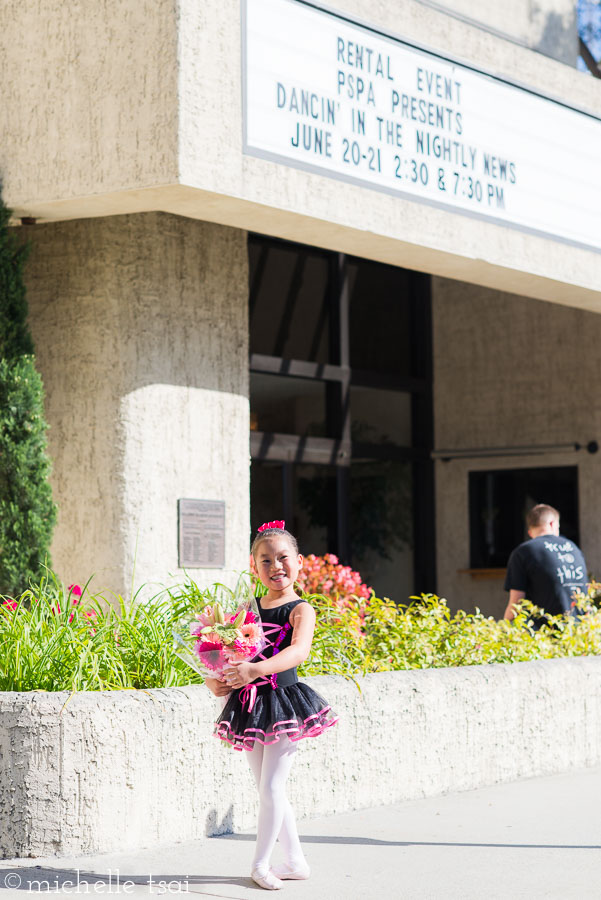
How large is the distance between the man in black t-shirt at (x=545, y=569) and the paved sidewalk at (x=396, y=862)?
2.14 m

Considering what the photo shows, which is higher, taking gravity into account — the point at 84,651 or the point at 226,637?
the point at 226,637

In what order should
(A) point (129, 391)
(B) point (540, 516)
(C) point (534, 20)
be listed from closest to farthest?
1. (B) point (540, 516)
2. (A) point (129, 391)
3. (C) point (534, 20)

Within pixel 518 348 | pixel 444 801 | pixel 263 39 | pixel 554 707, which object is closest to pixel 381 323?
pixel 518 348

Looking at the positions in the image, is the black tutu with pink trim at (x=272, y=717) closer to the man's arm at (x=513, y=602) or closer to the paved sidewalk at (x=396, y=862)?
the paved sidewalk at (x=396, y=862)

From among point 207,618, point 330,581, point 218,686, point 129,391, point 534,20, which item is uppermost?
point 534,20

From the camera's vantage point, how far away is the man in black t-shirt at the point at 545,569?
9094mm

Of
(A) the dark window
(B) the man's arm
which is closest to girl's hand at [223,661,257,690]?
(B) the man's arm

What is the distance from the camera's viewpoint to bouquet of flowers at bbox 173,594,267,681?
5.23 metres

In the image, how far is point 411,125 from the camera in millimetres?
10195

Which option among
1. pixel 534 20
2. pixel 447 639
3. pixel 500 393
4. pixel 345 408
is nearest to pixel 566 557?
pixel 447 639

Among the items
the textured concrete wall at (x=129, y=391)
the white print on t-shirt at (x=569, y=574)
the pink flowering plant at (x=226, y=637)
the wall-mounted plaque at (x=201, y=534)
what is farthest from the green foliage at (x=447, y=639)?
the pink flowering plant at (x=226, y=637)

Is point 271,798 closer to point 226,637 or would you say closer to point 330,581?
point 226,637

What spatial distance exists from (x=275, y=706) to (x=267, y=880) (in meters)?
0.69

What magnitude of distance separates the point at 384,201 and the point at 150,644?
4.45 meters
